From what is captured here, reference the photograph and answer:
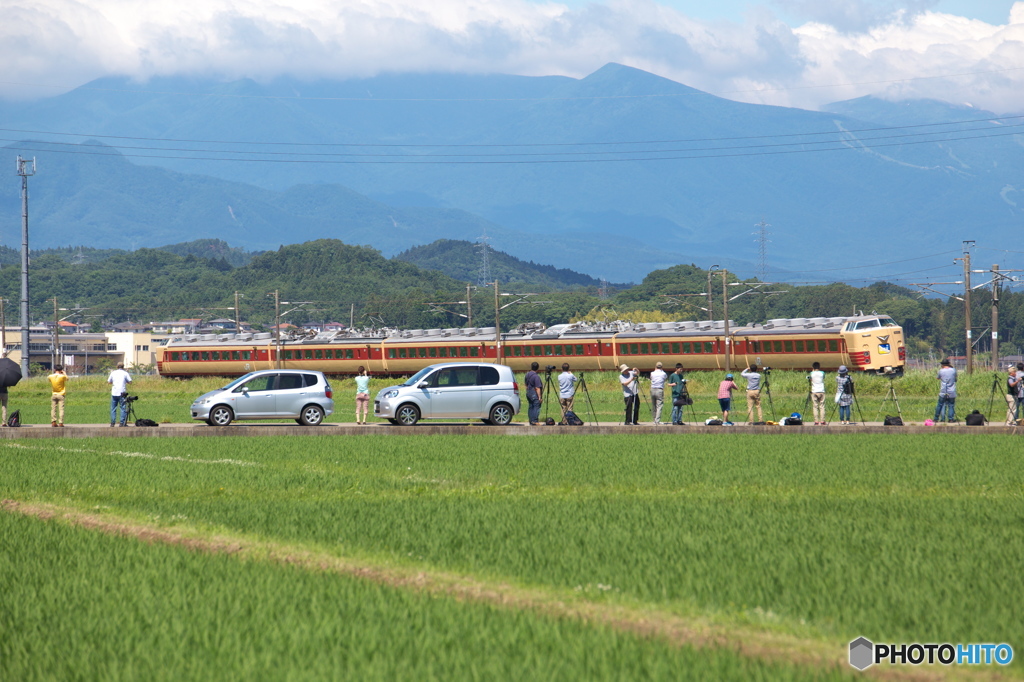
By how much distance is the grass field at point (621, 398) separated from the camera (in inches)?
1304

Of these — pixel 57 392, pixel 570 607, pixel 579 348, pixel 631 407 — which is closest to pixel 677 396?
pixel 631 407

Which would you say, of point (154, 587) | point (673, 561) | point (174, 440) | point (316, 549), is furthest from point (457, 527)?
point (174, 440)

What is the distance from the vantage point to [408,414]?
27.3m

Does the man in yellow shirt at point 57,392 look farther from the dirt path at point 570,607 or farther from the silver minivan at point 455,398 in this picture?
the dirt path at point 570,607

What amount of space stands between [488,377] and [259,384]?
231 inches

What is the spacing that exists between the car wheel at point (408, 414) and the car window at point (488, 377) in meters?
1.77

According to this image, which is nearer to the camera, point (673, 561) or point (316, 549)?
point (673, 561)

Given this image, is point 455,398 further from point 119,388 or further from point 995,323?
point 995,323

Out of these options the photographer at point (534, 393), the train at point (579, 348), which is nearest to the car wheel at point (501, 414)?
the photographer at point (534, 393)

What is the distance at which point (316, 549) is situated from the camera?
1092 centimetres

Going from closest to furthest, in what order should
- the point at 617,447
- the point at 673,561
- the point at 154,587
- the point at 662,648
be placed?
1. the point at 662,648
2. the point at 154,587
3. the point at 673,561
4. the point at 617,447

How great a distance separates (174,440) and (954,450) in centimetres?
1589

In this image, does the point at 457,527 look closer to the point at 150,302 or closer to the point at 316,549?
the point at 316,549

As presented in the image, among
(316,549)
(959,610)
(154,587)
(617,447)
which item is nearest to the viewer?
(959,610)
